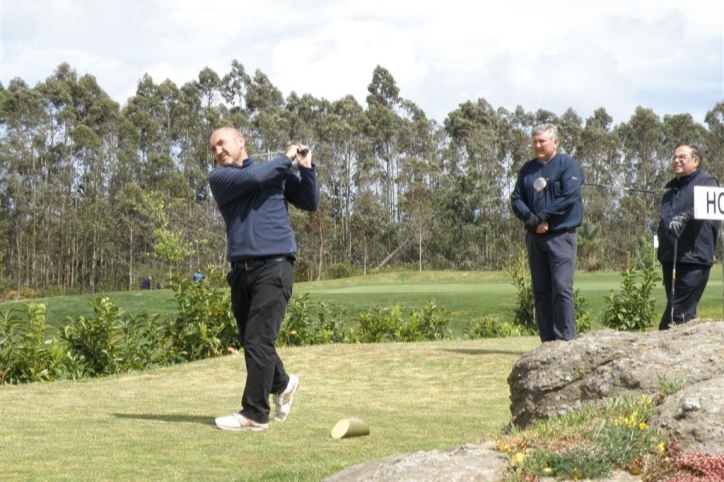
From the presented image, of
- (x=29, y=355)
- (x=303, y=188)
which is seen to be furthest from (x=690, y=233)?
(x=29, y=355)

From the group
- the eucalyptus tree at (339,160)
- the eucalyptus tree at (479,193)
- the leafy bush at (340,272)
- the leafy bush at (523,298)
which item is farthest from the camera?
the eucalyptus tree at (339,160)

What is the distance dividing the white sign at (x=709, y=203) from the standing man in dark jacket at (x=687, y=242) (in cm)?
121

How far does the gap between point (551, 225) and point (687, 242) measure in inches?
50.6

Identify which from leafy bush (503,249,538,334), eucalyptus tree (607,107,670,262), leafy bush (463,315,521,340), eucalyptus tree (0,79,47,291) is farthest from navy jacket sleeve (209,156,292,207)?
eucalyptus tree (607,107,670,262)

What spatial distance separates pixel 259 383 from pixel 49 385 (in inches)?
150

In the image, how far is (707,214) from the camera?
718cm

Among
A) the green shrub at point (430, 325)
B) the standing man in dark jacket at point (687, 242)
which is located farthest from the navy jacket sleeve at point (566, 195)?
the green shrub at point (430, 325)

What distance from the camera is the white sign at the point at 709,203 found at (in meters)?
7.15

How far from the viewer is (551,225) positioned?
27.0 feet

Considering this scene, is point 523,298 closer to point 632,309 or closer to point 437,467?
point 632,309

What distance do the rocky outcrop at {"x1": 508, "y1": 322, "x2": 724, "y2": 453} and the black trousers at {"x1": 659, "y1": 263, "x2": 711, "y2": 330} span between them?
378 cm

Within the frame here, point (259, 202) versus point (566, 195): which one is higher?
point (566, 195)

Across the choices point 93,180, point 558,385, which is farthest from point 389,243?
point 558,385

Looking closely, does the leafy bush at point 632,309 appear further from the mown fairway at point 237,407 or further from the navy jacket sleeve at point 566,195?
the navy jacket sleeve at point 566,195
